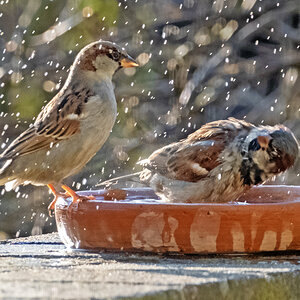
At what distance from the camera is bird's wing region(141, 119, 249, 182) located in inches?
166

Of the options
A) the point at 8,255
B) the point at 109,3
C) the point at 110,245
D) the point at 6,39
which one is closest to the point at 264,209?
the point at 110,245

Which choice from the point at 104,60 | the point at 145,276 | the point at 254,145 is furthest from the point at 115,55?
the point at 145,276

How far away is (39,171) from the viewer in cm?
464

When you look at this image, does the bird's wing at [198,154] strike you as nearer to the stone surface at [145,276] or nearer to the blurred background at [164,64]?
the stone surface at [145,276]

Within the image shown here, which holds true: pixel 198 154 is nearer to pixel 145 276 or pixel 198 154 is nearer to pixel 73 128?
pixel 73 128

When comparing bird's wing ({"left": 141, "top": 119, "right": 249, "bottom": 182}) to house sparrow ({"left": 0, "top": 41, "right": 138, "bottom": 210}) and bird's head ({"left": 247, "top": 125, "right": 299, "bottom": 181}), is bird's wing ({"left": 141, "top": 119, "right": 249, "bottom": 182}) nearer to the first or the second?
bird's head ({"left": 247, "top": 125, "right": 299, "bottom": 181})

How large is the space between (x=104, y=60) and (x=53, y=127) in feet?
1.37

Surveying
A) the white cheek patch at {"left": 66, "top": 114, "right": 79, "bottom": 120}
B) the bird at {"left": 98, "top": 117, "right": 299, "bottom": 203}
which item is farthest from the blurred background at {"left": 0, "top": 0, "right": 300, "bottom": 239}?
the bird at {"left": 98, "top": 117, "right": 299, "bottom": 203}

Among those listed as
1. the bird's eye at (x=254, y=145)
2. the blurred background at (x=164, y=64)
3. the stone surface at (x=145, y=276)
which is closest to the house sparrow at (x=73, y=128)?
the bird's eye at (x=254, y=145)

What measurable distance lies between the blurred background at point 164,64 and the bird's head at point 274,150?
8.01 feet

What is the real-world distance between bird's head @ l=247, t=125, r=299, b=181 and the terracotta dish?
0.57m

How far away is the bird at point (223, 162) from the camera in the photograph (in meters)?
4.02

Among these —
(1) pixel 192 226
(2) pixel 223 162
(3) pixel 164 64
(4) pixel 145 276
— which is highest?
(4) pixel 145 276

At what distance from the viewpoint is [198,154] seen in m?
4.22
